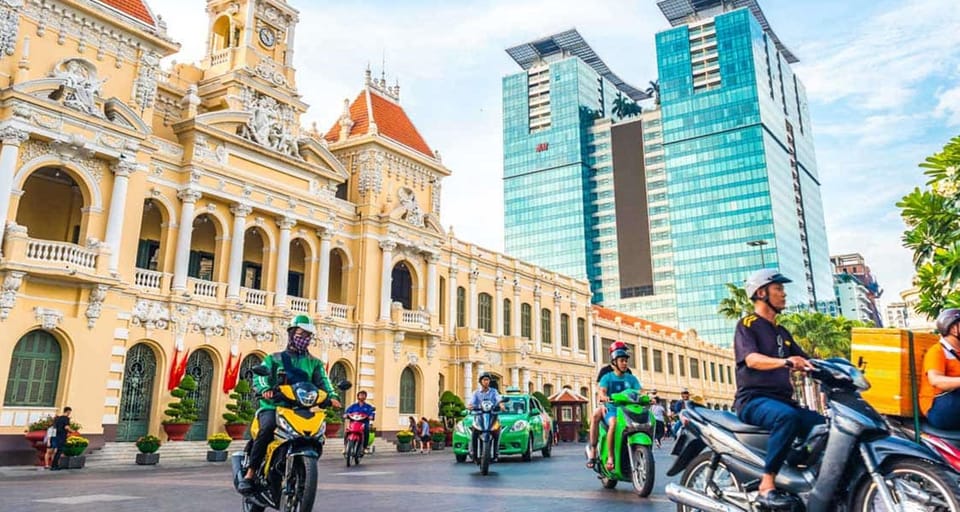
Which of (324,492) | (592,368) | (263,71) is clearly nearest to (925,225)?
(324,492)

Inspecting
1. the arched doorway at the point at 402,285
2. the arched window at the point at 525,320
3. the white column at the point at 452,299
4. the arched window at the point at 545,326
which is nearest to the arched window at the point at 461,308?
the white column at the point at 452,299

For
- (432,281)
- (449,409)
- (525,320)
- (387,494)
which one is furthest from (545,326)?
(387,494)

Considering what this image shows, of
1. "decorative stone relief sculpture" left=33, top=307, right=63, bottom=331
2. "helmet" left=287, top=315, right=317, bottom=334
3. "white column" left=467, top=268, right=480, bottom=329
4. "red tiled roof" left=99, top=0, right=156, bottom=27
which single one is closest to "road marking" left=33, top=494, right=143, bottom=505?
"helmet" left=287, top=315, right=317, bottom=334

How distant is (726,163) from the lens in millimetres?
103062

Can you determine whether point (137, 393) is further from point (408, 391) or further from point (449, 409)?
point (449, 409)

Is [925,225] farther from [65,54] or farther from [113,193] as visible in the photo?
[65,54]

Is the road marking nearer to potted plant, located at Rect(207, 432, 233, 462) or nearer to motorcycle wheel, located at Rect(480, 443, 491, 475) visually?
motorcycle wheel, located at Rect(480, 443, 491, 475)

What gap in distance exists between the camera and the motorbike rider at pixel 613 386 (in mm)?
8898

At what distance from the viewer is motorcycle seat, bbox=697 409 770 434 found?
16.3 feet

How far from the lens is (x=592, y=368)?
149 feet

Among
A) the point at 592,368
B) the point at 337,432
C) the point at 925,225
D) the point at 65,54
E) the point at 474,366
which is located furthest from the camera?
the point at 592,368

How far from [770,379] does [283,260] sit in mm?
23109

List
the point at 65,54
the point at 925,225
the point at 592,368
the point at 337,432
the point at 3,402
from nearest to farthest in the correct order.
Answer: the point at 925,225 < the point at 3,402 < the point at 65,54 < the point at 337,432 < the point at 592,368

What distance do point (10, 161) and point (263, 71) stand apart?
10667 millimetres
